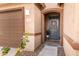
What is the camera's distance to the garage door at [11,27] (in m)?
2.15

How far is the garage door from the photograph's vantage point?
2148 millimetres

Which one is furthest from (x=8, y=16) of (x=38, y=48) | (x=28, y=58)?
(x=28, y=58)

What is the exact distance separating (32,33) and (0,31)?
0.60 m

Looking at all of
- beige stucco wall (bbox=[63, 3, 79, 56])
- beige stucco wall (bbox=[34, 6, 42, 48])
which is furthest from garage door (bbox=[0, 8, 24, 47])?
beige stucco wall (bbox=[63, 3, 79, 56])

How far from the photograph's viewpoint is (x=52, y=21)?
312 cm

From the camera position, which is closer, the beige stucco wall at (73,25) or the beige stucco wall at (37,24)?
the beige stucco wall at (73,25)

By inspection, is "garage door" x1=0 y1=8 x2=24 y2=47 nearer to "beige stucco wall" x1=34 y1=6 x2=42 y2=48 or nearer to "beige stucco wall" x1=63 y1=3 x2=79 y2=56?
"beige stucco wall" x1=34 y1=6 x2=42 y2=48

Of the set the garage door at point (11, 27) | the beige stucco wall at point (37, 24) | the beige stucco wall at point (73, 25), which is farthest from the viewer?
the beige stucco wall at point (37, 24)

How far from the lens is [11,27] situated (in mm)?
2178

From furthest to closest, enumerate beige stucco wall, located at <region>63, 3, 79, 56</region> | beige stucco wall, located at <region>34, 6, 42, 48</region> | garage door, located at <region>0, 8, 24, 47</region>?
beige stucco wall, located at <region>34, 6, 42, 48</region>, garage door, located at <region>0, 8, 24, 47</region>, beige stucco wall, located at <region>63, 3, 79, 56</region>

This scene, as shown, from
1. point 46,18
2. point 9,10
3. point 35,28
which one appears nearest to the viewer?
point 9,10

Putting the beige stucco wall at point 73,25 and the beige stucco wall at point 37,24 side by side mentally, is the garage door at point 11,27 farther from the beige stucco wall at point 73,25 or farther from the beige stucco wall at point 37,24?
the beige stucco wall at point 73,25

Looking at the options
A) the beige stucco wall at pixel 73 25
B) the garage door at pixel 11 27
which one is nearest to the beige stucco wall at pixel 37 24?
the garage door at pixel 11 27

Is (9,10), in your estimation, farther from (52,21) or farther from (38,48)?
(52,21)
